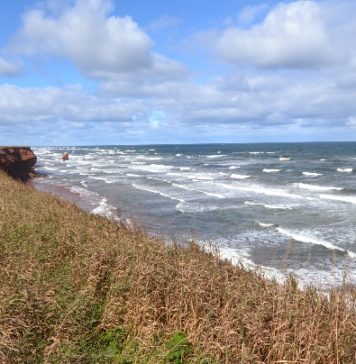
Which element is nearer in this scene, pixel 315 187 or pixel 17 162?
pixel 315 187

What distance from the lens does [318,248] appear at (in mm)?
16641

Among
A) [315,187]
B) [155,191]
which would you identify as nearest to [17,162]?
[155,191]

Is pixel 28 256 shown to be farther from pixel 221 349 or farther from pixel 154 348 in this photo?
pixel 221 349

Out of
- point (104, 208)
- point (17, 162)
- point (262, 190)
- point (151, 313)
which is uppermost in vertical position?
point (17, 162)

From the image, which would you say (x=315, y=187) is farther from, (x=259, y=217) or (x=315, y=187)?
(x=259, y=217)

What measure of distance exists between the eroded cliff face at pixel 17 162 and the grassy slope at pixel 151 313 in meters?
37.6

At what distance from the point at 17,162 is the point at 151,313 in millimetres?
43724

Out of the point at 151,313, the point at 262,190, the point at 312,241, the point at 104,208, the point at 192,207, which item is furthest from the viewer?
the point at 262,190

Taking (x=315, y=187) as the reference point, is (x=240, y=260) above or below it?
above

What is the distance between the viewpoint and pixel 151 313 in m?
6.48

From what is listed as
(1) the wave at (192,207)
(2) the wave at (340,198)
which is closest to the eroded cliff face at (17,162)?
(1) the wave at (192,207)

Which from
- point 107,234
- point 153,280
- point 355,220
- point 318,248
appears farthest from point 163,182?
point 153,280

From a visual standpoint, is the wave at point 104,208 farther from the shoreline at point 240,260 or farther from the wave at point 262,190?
the wave at point 262,190

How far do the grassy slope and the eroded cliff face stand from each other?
3763 centimetres
